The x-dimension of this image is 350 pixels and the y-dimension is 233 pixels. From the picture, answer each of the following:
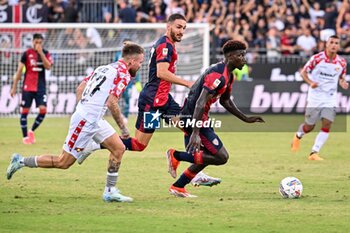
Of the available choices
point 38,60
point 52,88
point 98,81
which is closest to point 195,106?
point 98,81

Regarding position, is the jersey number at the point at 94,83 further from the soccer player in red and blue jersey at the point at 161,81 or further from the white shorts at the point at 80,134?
the soccer player in red and blue jersey at the point at 161,81

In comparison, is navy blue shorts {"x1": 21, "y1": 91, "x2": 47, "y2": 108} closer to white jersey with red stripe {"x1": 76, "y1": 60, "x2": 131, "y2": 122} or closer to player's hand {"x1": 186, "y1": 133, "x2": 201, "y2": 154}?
white jersey with red stripe {"x1": 76, "y1": 60, "x2": 131, "y2": 122}

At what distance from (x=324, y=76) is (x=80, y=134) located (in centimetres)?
799

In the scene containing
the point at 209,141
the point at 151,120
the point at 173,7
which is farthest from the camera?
the point at 173,7

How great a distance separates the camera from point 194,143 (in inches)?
434

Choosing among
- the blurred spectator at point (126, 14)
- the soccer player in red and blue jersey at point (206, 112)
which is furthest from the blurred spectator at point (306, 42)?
the soccer player in red and blue jersey at point (206, 112)

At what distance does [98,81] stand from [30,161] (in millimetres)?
1482

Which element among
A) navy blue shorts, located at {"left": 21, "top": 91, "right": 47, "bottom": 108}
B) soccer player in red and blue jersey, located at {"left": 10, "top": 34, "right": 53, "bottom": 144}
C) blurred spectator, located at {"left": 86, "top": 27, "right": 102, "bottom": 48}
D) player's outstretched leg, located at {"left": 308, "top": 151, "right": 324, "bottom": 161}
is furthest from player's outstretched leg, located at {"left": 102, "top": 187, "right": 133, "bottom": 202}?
blurred spectator, located at {"left": 86, "top": 27, "right": 102, "bottom": 48}

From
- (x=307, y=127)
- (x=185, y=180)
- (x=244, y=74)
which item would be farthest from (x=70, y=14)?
(x=185, y=180)

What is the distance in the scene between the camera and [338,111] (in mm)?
28453

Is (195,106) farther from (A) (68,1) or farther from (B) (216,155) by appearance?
(A) (68,1)

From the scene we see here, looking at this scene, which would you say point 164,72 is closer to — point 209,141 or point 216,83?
point 209,141

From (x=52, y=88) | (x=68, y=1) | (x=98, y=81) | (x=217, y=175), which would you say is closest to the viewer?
(x=98, y=81)

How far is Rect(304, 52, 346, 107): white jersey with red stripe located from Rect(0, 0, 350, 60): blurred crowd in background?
35.6 ft
